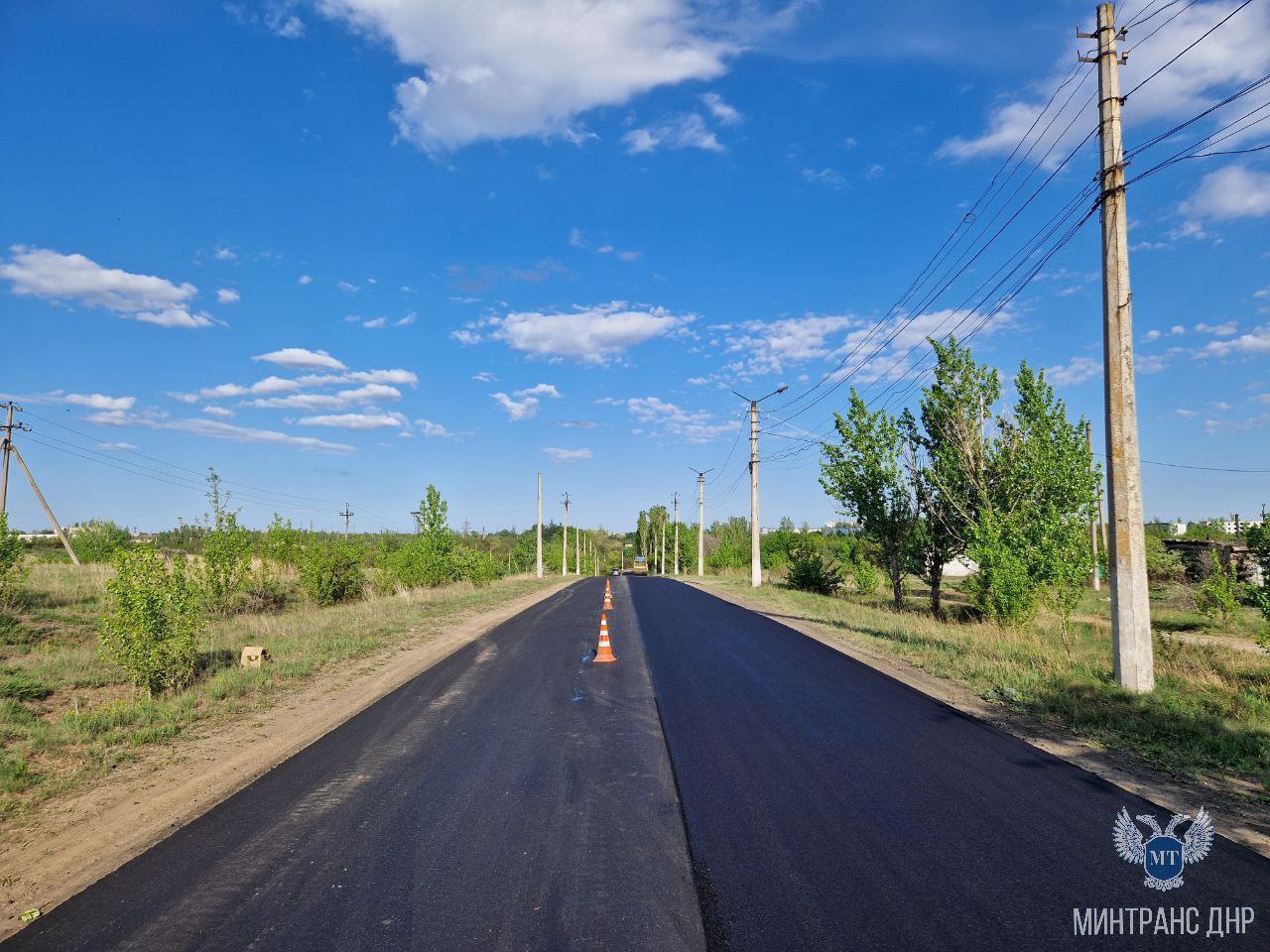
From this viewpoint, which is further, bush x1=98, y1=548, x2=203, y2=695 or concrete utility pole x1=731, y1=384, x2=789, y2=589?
concrete utility pole x1=731, y1=384, x2=789, y2=589

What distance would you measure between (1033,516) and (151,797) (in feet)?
71.1

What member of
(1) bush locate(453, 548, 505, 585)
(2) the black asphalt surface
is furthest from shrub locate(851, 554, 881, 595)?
(2) the black asphalt surface

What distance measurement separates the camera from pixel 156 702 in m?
9.15

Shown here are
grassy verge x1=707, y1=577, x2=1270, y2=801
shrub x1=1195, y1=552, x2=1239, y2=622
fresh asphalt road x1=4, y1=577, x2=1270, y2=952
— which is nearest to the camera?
fresh asphalt road x1=4, y1=577, x2=1270, y2=952

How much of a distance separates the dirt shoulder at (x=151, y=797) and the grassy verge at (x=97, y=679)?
354 millimetres

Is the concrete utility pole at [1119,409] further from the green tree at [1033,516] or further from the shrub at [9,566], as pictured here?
the shrub at [9,566]

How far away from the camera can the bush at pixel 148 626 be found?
9.70 metres

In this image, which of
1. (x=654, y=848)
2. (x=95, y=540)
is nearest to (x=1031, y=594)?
(x=654, y=848)

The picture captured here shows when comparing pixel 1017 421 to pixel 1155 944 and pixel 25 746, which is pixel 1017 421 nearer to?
pixel 1155 944

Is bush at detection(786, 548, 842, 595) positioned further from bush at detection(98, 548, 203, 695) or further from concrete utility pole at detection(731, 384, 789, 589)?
bush at detection(98, 548, 203, 695)

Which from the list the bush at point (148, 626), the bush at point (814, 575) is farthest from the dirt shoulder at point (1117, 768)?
the bush at point (814, 575)

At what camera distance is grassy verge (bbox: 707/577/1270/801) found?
21.4ft

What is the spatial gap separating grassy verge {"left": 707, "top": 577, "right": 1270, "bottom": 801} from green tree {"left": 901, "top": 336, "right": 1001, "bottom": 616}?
643 centimetres

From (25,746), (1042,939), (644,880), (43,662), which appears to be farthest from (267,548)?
(1042,939)
